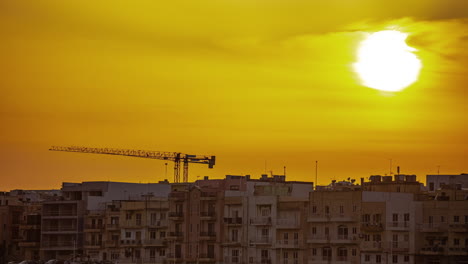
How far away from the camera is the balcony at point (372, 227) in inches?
5138

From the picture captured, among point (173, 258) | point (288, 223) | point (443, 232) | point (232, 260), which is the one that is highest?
point (288, 223)

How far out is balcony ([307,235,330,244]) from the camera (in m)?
136

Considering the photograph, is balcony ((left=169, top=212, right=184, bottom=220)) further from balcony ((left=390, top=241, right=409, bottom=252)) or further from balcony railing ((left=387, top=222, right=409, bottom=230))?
balcony ((left=390, top=241, right=409, bottom=252))

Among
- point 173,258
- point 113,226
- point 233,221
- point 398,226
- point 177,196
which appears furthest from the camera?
point 113,226

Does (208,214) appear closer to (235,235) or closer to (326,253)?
(235,235)

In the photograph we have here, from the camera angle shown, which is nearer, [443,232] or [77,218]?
[443,232]

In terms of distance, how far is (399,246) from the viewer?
130250 millimetres

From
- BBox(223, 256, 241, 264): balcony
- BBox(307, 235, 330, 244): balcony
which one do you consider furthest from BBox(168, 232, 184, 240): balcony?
BBox(307, 235, 330, 244): balcony

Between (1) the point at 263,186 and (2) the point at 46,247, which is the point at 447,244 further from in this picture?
(2) the point at 46,247

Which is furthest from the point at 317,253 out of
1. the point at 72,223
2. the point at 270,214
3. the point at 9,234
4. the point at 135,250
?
the point at 9,234

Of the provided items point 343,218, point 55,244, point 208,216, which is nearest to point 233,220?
point 208,216

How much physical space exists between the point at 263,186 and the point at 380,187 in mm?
15983

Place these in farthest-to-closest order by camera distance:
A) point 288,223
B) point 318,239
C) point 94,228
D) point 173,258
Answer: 1. point 94,228
2. point 173,258
3. point 288,223
4. point 318,239

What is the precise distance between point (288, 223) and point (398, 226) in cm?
1558
